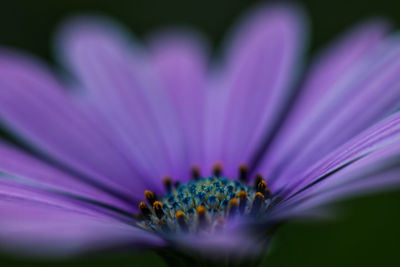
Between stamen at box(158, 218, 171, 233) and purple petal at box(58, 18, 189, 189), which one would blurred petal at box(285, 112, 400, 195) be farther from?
purple petal at box(58, 18, 189, 189)

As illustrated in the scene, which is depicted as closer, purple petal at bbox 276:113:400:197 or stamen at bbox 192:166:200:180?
purple petal at bbox 276:113:400:197

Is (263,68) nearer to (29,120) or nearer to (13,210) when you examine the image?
(29,120)

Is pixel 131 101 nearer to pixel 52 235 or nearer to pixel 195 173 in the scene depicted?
pixel 195 173

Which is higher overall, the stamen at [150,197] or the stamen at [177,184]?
the stamen at [177,184]

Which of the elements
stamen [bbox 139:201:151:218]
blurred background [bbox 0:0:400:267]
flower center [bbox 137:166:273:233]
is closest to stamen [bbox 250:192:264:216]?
flower center [bbox 137:166:273:233]

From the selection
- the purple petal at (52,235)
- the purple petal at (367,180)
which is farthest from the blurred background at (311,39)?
the purple petal at (52,235)

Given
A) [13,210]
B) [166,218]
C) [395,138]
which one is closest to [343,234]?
[166,218]

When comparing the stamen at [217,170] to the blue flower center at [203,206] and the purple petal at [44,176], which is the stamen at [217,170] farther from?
the purple petal at [44,176]
